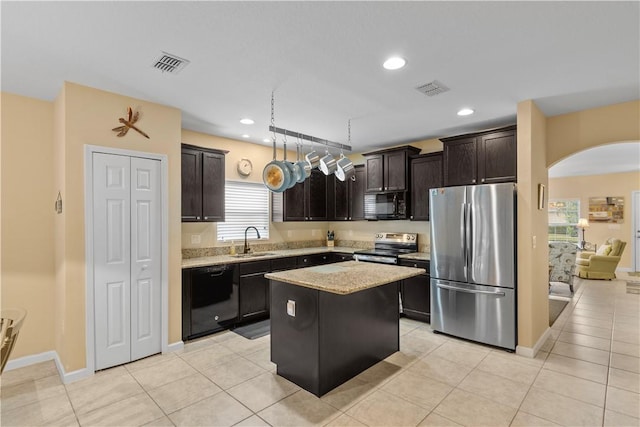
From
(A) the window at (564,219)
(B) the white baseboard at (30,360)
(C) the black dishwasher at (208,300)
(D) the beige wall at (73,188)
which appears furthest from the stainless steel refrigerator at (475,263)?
(A) the window at (564,219)

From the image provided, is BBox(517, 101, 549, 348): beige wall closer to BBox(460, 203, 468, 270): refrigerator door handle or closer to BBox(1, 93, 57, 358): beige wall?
BBox(460, 203, 468, 270): refrigerator door handle

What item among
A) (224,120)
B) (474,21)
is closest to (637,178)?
(474,21)

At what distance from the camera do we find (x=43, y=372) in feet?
10.2

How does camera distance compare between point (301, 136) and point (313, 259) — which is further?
point (313, 259)

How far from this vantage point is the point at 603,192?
29.4 ft

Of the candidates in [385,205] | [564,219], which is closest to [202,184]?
[385,205]

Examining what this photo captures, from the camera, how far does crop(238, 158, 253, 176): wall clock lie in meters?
5.11

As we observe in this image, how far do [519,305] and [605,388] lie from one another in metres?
0.95

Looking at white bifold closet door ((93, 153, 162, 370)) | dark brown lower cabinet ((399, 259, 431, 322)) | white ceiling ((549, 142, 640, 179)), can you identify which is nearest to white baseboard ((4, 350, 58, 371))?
white bifold closet door ((93, 153, 162, 370))

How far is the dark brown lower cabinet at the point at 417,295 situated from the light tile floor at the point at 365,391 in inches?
31.8

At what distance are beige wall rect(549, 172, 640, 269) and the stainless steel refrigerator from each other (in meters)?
7.86

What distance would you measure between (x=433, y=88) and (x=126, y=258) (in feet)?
11.4

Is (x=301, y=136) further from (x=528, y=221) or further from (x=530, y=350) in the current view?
(x=530, y=350)

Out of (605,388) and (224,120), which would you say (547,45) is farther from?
(224,120)
